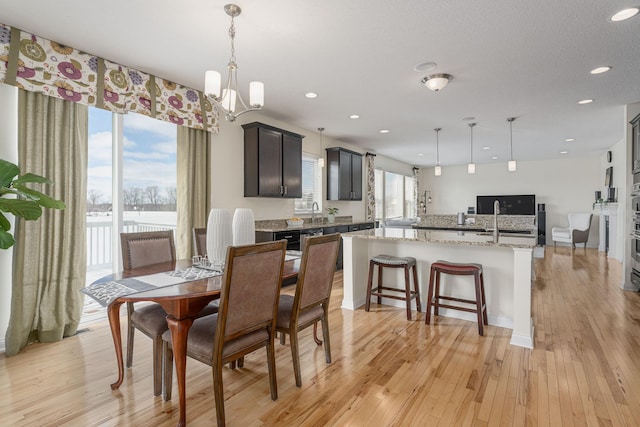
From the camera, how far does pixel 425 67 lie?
320cm

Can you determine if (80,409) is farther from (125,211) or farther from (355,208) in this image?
(355,208)

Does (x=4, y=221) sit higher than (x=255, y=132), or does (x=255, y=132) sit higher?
(x=255, y=132)

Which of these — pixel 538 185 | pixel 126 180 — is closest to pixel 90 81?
pixel 126 180

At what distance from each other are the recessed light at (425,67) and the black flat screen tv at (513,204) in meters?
8.15

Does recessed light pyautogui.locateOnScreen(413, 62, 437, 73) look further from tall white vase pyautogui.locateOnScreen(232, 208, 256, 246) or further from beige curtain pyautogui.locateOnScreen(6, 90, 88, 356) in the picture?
beige curtain pyautogui.locateOnScreen(6, 90, 88, 356)

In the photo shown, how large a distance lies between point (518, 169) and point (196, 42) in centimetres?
1004

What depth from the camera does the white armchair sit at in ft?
27.0

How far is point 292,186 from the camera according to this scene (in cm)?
503

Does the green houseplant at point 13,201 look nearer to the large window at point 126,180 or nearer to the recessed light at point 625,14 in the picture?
the large window at point 126,180

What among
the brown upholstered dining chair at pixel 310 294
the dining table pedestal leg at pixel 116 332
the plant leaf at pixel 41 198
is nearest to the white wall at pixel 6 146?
the plant leaf at pixel 41 198

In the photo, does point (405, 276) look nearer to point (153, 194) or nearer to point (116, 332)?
point (116, 332)

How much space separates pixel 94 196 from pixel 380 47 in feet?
10.3

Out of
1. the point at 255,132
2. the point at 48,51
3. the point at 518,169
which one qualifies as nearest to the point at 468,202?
the point at 518,169

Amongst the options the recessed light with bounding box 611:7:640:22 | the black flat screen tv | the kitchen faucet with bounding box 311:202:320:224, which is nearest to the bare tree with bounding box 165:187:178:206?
the kitchen faucet with bounding box 311:202:320:224
